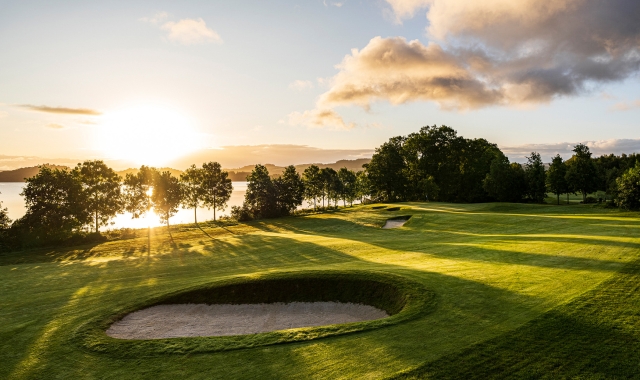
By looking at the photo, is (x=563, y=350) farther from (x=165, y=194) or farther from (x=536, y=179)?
(x=536, y=179)

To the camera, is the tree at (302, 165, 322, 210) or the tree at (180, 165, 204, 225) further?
the tree at (302, 165, 322, 210)

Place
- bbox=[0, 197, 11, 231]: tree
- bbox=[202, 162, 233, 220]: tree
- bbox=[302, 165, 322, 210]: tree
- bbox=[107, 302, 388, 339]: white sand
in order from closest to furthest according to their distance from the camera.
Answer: bbox=[107, 302, 388, 339]: white sand, bbox=[0, 197, 11, 231]: tree, bbox=[202, 162, 233, 220]: tree, bbox=[302, 165, 322, 210]: tree

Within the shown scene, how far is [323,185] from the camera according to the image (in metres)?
99.8

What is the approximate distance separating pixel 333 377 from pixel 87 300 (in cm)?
1436

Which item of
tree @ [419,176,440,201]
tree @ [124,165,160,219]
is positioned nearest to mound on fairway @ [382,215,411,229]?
tree @ [419,176,440,201]

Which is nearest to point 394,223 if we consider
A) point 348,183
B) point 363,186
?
point 363,186

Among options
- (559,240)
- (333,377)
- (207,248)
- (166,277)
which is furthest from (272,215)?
(333,377)

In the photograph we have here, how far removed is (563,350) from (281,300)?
12.1 m

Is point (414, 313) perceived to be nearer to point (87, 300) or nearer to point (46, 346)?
point (46, 346)

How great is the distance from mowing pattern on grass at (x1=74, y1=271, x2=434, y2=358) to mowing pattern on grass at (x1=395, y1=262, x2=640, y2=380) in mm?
3087

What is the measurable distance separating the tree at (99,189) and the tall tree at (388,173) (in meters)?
58.0

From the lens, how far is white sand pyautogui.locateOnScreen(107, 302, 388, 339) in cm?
1465

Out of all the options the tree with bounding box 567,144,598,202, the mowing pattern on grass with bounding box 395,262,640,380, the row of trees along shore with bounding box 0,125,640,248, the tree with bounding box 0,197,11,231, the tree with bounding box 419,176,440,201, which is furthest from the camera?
the tree with bounding box 419,176,440,201

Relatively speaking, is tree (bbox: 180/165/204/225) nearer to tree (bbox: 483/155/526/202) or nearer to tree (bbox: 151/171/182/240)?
tree (bbox: 151/171/182/240)
